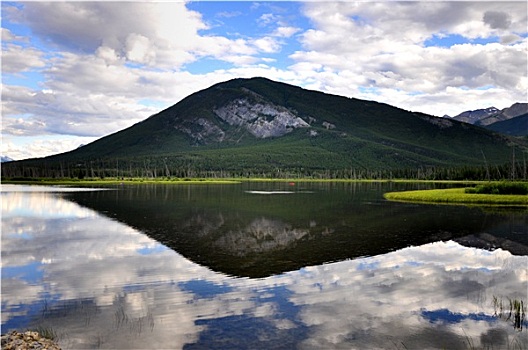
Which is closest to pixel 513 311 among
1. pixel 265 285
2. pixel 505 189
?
pixel 265 285

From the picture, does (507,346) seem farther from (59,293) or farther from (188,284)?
(59,293)

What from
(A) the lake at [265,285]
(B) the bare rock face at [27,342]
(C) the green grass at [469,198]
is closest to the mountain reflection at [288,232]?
(A) the lake at [265,285]

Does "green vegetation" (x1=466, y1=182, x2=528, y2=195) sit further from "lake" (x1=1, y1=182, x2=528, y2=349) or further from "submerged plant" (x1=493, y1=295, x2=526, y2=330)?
"submerged plant" (x1=493, y1=295, x2=526, y2=330)

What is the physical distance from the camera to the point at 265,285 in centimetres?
2430

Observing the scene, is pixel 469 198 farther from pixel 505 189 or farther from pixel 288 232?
pixel 288 232

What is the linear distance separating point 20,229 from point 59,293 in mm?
27745

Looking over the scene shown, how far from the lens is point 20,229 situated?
4578 cm

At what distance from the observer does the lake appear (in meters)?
17.1

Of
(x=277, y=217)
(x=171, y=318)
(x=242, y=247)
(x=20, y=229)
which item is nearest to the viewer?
(x=171, y=318)

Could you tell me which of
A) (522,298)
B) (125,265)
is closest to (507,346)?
(522,298)

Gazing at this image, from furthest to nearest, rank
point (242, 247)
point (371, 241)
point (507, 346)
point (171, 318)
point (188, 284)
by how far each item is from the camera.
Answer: point (371, 241) < point (242, 247) < point (188, 284) < point (171, 318) < point (507, 346)

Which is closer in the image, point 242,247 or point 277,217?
point 242,247

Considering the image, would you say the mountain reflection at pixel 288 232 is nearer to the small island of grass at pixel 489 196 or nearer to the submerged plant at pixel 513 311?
the submerged plant at pixel 513 311

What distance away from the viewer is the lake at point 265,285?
56.1 ft
